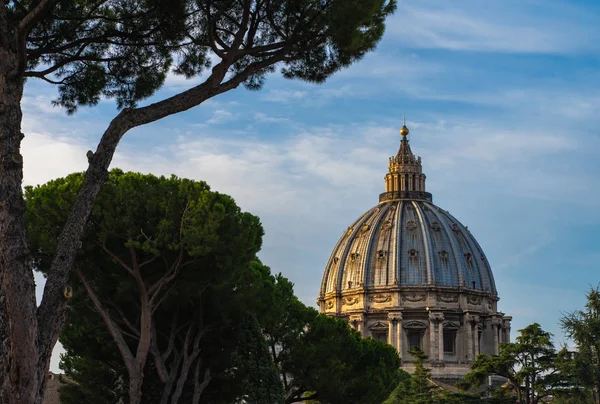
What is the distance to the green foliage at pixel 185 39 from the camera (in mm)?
11914

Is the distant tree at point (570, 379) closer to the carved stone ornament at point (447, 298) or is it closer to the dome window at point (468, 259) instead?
the carved stone ornament at point (447, 298)

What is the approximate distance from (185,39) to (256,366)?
921cm

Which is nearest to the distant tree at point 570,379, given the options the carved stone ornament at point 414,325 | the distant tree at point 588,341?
the distant tree at point 588,341

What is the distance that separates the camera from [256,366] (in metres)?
20.2

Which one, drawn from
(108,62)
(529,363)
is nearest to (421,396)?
(529,363)

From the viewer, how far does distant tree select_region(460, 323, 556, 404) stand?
128 feet

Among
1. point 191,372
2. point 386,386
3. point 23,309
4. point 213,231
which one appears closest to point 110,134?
point 23,309

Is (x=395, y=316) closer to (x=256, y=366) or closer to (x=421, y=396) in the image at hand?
(x=421, y=396)

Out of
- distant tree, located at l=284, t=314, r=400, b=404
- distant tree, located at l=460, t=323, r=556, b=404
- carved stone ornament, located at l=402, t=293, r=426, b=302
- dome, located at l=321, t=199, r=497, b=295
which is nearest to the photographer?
distant tree, located at l=284, t=314, r=400, b=404

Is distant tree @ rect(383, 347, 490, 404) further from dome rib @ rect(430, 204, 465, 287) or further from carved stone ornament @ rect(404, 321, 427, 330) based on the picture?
dome rib @ rect(430, 204, 465, 287)

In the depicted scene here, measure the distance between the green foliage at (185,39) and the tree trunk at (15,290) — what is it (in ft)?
8.44

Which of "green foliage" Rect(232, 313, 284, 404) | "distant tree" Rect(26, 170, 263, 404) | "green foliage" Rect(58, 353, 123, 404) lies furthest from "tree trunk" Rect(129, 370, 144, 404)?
"green foliage" Rect(58, 353, 123, 404)

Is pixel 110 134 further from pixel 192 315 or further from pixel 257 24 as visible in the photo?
pixel 192 315

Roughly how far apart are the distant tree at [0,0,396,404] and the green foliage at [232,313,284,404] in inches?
324
